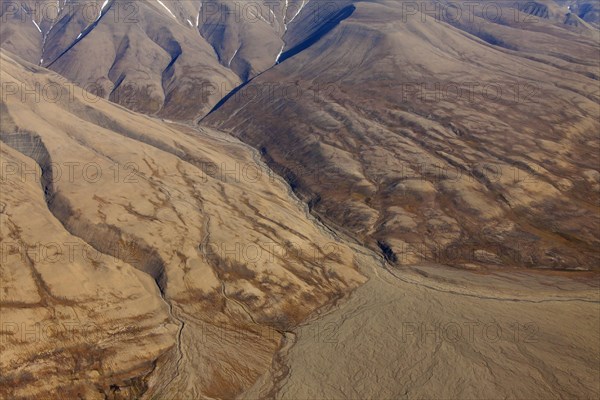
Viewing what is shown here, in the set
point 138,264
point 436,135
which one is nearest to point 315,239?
point 138,264

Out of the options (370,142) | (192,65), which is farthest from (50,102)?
(192,65)

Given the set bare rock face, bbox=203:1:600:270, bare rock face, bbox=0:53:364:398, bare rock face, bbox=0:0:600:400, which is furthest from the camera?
bare rock face, bbox=203:1:600:270

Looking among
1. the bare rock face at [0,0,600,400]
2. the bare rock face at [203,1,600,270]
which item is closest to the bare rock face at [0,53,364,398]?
the bare rock face at [0,0,600,400]

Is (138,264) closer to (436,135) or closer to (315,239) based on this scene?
(315,239)

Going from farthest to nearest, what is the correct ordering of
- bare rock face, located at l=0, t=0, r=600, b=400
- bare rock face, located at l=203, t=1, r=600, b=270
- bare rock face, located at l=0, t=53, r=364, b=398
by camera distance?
bare rock face, located at l=203, t=1, r=600, b=270 → bare rock face, located at l=0, t=0, r=600, b=400 → bare rock face, located at l=0, t=53, r=364, b=398

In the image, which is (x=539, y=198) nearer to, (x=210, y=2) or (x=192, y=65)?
(x=192, y=65)

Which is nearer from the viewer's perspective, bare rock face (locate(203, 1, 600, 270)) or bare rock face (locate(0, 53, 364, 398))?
bare rock face (locate(0, 53, 364, 398))

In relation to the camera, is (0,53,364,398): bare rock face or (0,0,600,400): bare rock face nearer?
(0,53,364,398): bare rock face

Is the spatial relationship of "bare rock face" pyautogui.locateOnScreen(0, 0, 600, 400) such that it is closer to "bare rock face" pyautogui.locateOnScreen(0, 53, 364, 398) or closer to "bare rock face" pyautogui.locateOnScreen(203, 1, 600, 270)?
"bare rock face" pyautogui.locateOnScreen(0, 53, 364, 398)
